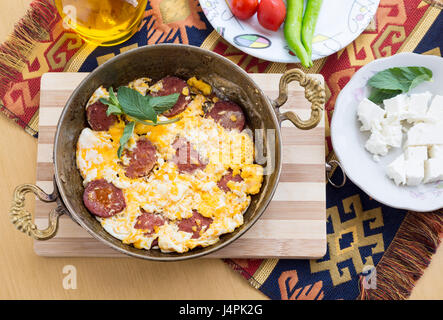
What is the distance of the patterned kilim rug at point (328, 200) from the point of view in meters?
1.84

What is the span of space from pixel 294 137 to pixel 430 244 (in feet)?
2.58

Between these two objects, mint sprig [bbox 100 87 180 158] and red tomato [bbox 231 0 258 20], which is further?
red tomato [bbox 231 0 258 20]

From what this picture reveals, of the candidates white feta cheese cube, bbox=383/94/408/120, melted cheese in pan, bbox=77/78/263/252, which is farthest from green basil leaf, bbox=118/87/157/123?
white feta cheese cube, bbox=383/94/408/120

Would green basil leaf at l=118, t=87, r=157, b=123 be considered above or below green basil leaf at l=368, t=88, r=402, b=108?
below

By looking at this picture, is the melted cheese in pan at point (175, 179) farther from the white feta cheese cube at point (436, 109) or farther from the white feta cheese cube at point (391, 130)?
the white feta cheese cube at point (436, 109)

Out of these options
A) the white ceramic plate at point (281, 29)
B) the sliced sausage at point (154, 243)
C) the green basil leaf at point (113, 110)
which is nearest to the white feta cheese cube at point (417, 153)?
the white ceramic plate at point (281, 29)

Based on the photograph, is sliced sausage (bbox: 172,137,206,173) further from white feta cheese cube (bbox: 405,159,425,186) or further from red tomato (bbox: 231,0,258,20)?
white feta cheese cube (bbox: 405,159,425,186)

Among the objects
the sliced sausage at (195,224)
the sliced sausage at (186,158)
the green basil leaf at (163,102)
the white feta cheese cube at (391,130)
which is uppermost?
the green basil leaf at (163,102)

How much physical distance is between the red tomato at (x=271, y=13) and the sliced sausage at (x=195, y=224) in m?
0.90

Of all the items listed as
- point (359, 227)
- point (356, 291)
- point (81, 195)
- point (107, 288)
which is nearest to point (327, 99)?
point (359, 227)

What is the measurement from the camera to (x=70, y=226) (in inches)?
68.3

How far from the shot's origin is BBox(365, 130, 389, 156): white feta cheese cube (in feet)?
5.84

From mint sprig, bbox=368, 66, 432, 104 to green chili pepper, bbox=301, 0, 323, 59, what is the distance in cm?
33

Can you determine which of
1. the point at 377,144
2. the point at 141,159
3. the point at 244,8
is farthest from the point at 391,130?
the point at 141,159
